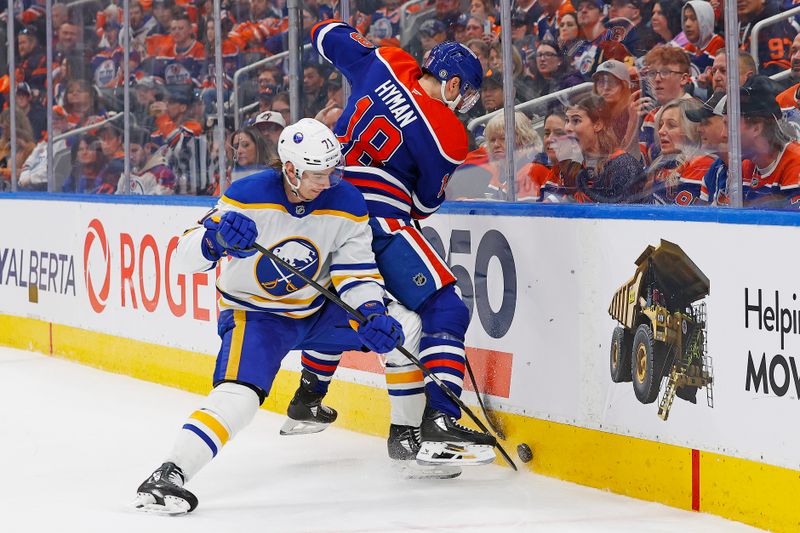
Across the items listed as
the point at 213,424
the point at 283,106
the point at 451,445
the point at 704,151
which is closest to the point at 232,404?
the point at 213,424

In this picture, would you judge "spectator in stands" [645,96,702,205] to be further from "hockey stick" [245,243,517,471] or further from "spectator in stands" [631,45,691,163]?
"hockey stick" [245,243,517,471]

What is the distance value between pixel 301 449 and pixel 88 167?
285 centimetres

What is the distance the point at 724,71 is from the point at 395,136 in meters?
1.08

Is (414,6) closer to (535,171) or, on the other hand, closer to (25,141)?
(535,171)

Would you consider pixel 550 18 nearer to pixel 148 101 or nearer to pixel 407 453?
pixel 407 453

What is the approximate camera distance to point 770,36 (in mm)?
4203

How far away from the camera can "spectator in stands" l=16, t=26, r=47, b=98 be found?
7188mm

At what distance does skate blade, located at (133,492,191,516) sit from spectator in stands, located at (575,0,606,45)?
2.17m

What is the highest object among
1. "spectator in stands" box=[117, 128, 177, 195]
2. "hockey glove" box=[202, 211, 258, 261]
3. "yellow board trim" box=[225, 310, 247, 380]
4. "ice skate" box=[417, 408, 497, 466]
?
"spectator in stands" box=[117, 128, 177, 195]

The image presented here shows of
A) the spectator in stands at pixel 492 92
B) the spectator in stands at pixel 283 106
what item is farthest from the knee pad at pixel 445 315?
the spectator in stands at pixel 283 106

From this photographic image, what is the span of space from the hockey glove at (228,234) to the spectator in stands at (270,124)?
1971 mm

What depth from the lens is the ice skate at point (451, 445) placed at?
3.93 metres

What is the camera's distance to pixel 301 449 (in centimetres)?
460

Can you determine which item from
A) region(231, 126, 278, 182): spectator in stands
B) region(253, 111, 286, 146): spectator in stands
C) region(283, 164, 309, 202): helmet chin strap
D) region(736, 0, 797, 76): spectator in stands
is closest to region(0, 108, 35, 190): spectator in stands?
region(231, 126, 278, 182): spectator in stands
